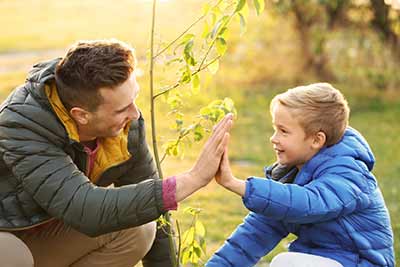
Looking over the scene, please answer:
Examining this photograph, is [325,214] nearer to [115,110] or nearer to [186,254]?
[186,254]

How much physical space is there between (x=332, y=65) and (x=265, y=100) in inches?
36.5

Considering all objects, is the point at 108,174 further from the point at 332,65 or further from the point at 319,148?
the point at 332,65

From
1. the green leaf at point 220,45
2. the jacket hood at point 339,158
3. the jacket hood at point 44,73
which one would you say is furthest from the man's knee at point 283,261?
the jacket hood at point 44,73

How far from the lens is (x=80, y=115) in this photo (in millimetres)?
3535


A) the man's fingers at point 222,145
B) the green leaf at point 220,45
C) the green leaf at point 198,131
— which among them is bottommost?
the green leaf at point 198,131

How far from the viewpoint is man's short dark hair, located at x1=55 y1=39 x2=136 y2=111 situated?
342 centimetres

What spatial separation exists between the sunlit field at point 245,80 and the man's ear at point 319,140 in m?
0.62

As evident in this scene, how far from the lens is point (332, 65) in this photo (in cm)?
1004

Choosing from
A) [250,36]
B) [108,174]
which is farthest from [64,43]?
[108,174]

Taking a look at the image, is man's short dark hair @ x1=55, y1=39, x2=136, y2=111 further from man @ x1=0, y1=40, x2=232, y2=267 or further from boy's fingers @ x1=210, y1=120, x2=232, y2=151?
boy's fingers @ x1=210, y1=120, x2=232, y2=151

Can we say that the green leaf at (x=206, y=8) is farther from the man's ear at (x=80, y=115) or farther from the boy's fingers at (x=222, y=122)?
the man's ear at (x=80, y=115)

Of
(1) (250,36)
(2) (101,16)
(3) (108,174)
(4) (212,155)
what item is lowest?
(2) (101,16)

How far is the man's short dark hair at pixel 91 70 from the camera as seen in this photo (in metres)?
3.42

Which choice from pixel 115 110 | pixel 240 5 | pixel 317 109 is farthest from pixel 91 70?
pixel 317 109
